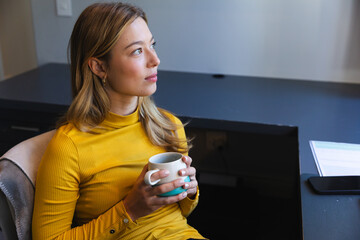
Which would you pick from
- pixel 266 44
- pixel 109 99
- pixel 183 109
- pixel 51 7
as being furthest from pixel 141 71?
pixel 51 7

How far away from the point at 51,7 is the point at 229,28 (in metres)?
0.98

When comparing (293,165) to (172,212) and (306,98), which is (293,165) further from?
(172,212)

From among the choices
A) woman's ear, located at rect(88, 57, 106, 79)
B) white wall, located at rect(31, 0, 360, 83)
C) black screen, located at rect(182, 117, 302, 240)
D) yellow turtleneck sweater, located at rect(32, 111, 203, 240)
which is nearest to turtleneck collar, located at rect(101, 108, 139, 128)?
yellow turtleneck sweater, located at rect(32, 111, 203, 240)

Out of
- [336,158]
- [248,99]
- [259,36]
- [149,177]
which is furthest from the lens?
[259,36]

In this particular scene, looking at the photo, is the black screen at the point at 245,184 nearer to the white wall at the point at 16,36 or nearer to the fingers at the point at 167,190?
the fingers at the point at 167,190

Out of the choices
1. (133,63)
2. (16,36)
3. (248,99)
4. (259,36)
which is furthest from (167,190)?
(16,36)

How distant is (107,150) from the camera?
101 centimetres

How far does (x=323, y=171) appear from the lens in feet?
3.45

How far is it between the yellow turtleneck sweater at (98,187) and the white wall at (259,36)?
97 cm

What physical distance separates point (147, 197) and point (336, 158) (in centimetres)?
58

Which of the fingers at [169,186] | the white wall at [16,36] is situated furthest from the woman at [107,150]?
the white wall at [16,36]

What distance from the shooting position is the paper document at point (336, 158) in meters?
1.05

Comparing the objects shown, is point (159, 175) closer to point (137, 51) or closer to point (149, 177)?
point (149, 177)

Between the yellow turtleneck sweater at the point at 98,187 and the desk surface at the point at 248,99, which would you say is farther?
the desk surface at the point at 248,99
